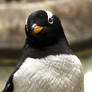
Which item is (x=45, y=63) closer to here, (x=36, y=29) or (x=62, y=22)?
(x=36, y=29)

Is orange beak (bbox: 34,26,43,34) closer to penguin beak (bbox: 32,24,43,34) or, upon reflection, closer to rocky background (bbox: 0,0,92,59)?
penguin beak (bbox: 32,24,43,34)

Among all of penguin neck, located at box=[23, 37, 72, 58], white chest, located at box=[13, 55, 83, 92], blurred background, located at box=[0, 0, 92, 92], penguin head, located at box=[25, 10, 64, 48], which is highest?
penguin head, located at box=[25, 10, 64, 48]

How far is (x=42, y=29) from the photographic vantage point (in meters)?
1.71

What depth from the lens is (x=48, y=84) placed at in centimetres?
172

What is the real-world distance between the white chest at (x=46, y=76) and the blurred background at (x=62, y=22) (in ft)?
6.70

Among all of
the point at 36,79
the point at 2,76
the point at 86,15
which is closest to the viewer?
the point at 36,79

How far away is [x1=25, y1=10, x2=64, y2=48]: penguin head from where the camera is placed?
1699mm

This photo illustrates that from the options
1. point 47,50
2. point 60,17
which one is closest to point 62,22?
point 60,17

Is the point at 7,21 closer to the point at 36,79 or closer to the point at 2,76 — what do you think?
the point at 2,76

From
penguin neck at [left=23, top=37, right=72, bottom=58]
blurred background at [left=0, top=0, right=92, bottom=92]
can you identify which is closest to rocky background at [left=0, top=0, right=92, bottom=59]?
blurred background at [left=0, top=0, right=92, bottom=92]

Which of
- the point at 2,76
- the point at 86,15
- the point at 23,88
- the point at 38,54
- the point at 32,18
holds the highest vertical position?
the point at 32,18

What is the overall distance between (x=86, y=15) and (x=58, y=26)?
7.77 feet

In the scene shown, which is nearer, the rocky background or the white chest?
the white chest

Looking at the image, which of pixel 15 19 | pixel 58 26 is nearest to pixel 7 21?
pixel 15 19
